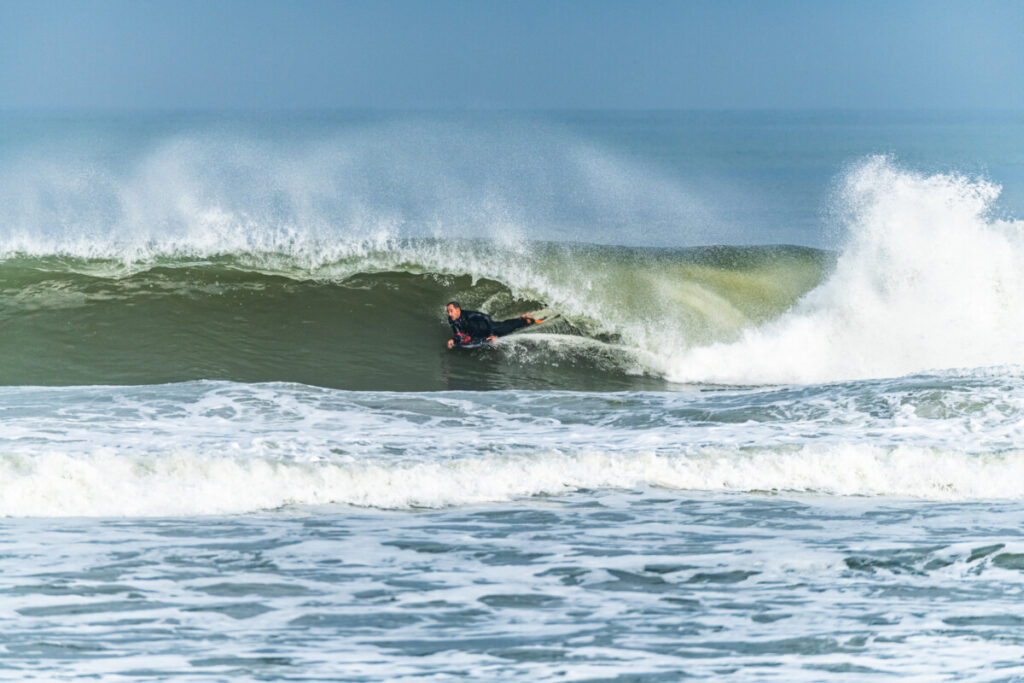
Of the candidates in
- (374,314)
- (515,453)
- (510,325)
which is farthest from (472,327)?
(515,453)

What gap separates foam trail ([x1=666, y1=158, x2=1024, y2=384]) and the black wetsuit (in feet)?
7.05

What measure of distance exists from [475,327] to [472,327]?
0.04 metres

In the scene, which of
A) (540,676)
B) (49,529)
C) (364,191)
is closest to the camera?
(540,676)

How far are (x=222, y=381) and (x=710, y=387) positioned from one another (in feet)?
18.3

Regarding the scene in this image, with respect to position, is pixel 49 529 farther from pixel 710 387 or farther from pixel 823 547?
pixel 710 387

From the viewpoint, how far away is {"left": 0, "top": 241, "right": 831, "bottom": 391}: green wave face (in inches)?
514

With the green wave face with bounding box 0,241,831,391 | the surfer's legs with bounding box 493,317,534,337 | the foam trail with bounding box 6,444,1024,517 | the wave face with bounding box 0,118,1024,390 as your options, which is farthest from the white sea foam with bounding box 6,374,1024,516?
the surfer's legs with bounding box 493,317,534,337

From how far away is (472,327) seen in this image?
46.0ft

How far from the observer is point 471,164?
5166 cm

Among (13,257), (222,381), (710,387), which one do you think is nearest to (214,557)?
(222,381)

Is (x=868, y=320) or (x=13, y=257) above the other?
(x=13, y=257)

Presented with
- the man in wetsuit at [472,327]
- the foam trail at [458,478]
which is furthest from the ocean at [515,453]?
the man in wetsuit at [472,327]

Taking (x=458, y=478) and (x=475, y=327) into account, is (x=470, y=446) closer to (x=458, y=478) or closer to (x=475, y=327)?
(x=458, y=478)

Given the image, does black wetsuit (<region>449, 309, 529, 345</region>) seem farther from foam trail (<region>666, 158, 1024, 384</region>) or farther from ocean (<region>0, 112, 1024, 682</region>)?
foam trail (<region>666, 158, 1024, 384</region>)
